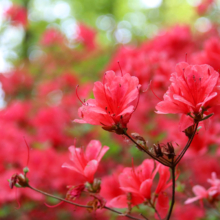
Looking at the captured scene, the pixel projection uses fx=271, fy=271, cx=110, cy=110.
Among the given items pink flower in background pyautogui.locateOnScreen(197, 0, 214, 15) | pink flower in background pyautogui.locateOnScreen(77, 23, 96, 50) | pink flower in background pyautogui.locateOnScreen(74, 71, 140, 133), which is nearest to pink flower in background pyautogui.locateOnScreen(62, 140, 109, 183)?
pink flower in background pyautogui.locateOnScreen(74, 71, 140, 133)

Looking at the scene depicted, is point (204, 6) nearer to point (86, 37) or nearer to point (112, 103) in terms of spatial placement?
point (86, 37)

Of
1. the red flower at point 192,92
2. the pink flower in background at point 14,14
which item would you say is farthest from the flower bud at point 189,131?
the pink flower in background at point 14,14

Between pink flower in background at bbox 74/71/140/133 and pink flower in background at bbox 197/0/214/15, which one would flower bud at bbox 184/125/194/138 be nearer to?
pink flower in background at bbox 74/71/140/133

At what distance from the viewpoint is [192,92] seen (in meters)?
0.71

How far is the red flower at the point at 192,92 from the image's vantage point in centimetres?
70

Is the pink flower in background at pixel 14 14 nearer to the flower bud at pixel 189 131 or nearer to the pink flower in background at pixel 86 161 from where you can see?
the pink flower in background at pixel 86 161

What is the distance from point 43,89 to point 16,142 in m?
1.39

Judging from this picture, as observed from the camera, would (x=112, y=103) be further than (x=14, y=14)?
No

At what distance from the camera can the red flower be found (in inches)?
27.5

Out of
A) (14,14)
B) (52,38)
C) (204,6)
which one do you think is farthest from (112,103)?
(14,14)

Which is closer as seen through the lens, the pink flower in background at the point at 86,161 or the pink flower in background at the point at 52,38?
the pink flower in background at the point at 86,161

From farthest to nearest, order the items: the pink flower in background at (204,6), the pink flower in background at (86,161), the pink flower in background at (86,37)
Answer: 1. the pink flower in background at (86,37)
2. the pink flower in background at (204,6)
3. the pink flower in background at (86,161)

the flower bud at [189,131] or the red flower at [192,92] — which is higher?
the red flower at [192,92]

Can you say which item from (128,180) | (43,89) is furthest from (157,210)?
(43,89)
